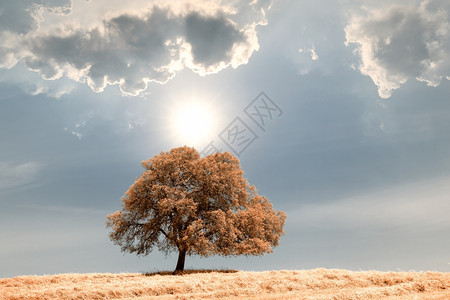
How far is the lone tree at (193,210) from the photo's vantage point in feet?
98.2

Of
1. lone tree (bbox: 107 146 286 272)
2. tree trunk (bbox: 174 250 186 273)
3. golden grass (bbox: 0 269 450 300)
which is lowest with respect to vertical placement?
golden grass (bbox: 0 269 450 300)

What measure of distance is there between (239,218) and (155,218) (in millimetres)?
7325

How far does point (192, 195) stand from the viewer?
31.5 m

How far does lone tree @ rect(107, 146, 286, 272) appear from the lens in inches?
1178

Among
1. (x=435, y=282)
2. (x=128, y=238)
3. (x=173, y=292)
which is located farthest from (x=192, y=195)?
(x=435, y=282)

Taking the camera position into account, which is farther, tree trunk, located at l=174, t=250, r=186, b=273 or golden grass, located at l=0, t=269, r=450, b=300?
tree trunk, located at l=174, t=250, r=186, b=273

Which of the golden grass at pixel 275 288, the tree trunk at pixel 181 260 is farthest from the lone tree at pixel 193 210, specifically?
the golden grass at pixel 275 288

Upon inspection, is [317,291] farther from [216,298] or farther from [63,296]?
[63,296]

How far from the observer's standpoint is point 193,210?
101 ft

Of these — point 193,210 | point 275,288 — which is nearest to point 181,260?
point 193,210

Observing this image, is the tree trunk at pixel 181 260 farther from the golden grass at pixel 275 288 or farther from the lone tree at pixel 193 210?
the golden grass at pixel 275 288

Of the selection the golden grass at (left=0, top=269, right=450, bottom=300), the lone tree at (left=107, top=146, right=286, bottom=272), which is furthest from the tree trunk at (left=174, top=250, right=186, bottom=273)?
the golden grass at (left=0, top=269, right=450, bottom=300)

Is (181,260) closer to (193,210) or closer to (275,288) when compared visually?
(193,210)

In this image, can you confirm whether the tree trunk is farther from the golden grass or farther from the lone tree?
the golden grass
